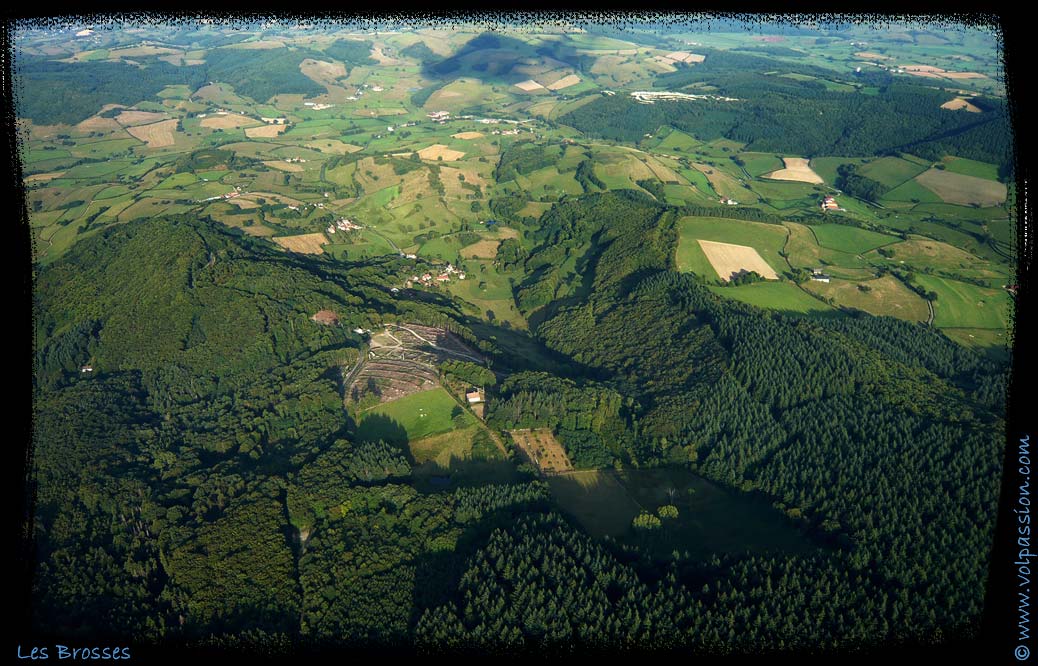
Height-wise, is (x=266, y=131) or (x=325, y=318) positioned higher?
(x=266, y=131)

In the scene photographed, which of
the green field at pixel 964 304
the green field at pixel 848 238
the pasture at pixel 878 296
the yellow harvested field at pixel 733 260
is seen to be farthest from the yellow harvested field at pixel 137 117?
the green field at pixel 964 304

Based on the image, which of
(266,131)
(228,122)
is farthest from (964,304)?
(228,122)

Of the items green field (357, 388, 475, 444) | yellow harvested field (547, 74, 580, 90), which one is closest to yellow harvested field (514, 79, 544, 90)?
yellow harvested field (547, 74, 580, 90)

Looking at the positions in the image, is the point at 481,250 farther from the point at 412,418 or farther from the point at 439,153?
the point at 412,418

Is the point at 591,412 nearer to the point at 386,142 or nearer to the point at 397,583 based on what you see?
the point at 397,583

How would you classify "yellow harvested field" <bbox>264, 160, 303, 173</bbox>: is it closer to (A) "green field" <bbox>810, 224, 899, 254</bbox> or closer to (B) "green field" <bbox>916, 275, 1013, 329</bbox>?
(A) "green field" <bbox>810, 224, 899, 254</bbox>

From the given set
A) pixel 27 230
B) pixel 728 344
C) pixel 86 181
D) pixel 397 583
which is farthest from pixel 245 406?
pixel 86 181
